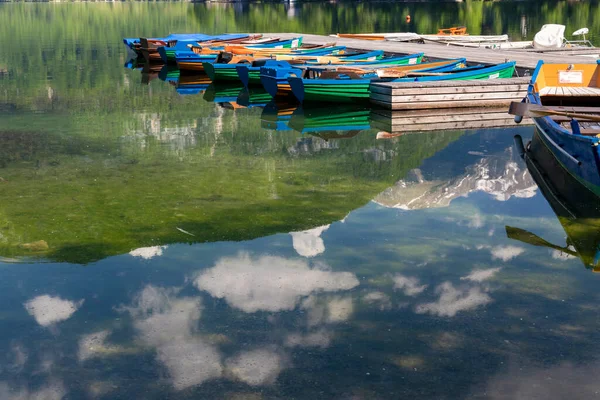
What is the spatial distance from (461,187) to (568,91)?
199 inches

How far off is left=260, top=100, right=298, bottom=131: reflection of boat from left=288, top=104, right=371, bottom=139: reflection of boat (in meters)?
0.17

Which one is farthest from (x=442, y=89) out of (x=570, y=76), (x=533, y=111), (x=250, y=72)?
(x=250, y=72)

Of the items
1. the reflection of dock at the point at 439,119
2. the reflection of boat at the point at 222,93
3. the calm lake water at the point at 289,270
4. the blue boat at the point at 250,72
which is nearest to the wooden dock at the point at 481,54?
the reflection of dock at the point at 439,119

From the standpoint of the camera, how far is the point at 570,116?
40.6 ft

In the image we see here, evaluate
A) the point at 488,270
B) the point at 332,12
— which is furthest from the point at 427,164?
the point at 332,12

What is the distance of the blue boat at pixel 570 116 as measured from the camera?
11.1 metres

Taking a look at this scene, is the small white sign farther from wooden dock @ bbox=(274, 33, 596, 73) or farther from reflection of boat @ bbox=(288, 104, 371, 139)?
wooden dock @ bbox=(274, 33, 596, 73)

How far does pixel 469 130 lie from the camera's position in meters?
17.7

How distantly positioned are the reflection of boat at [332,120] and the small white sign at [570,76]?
14.4ft

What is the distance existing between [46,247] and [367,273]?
404 cm

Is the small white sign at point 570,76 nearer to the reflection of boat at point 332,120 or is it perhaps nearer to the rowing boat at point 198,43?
the reflection of boat at point 332,120

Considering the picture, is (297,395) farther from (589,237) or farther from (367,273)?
(589,237)

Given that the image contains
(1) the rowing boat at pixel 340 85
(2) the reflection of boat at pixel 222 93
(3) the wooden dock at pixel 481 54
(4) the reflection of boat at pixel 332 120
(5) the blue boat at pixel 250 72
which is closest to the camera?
(4) the reflection of boat at pixel 332 120

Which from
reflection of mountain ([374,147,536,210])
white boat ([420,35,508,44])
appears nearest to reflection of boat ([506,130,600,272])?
reflection of mountain ([374,147,536,210])
